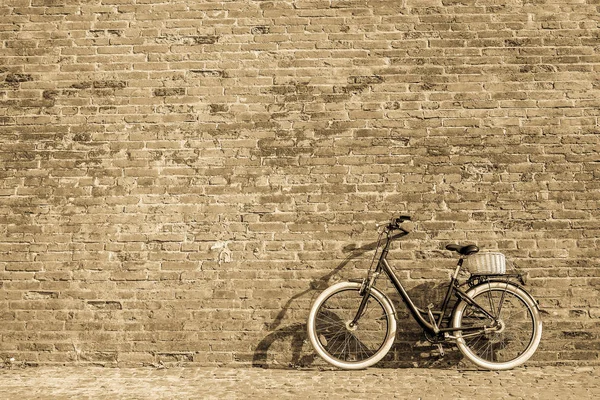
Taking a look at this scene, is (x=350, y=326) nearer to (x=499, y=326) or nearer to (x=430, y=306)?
(x=430, y=306)

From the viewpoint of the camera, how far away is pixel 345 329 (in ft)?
15.8

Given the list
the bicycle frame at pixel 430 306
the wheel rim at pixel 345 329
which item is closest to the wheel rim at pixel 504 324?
the bicycle frame at pixel 430 306

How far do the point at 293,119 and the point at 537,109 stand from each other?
2.17 meters

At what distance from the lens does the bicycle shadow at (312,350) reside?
4.80 m

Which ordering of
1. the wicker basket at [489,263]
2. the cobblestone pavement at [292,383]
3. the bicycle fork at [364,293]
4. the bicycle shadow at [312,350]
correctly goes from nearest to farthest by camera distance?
1. the cobblestone pavement at [292,383]
2. the wicker basket at [489,263]
3. the bicycle fork at [364,293]
4. the bicycle shadow at [312,350]

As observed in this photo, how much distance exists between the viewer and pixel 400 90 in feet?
16.8

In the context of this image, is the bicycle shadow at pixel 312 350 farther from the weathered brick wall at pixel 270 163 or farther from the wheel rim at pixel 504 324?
the wheel rim at pixel 504 324

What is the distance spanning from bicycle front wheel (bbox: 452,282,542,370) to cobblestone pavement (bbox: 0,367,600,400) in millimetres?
164

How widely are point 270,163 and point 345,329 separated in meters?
1.58

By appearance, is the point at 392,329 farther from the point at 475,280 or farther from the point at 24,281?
the point at 24,281

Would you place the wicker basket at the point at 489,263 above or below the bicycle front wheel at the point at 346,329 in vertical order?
above

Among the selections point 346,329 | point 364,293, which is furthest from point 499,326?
point 346,329

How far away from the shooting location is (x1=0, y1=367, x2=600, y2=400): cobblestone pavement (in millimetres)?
3980

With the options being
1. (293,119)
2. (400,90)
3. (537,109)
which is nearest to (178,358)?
(293,119)
